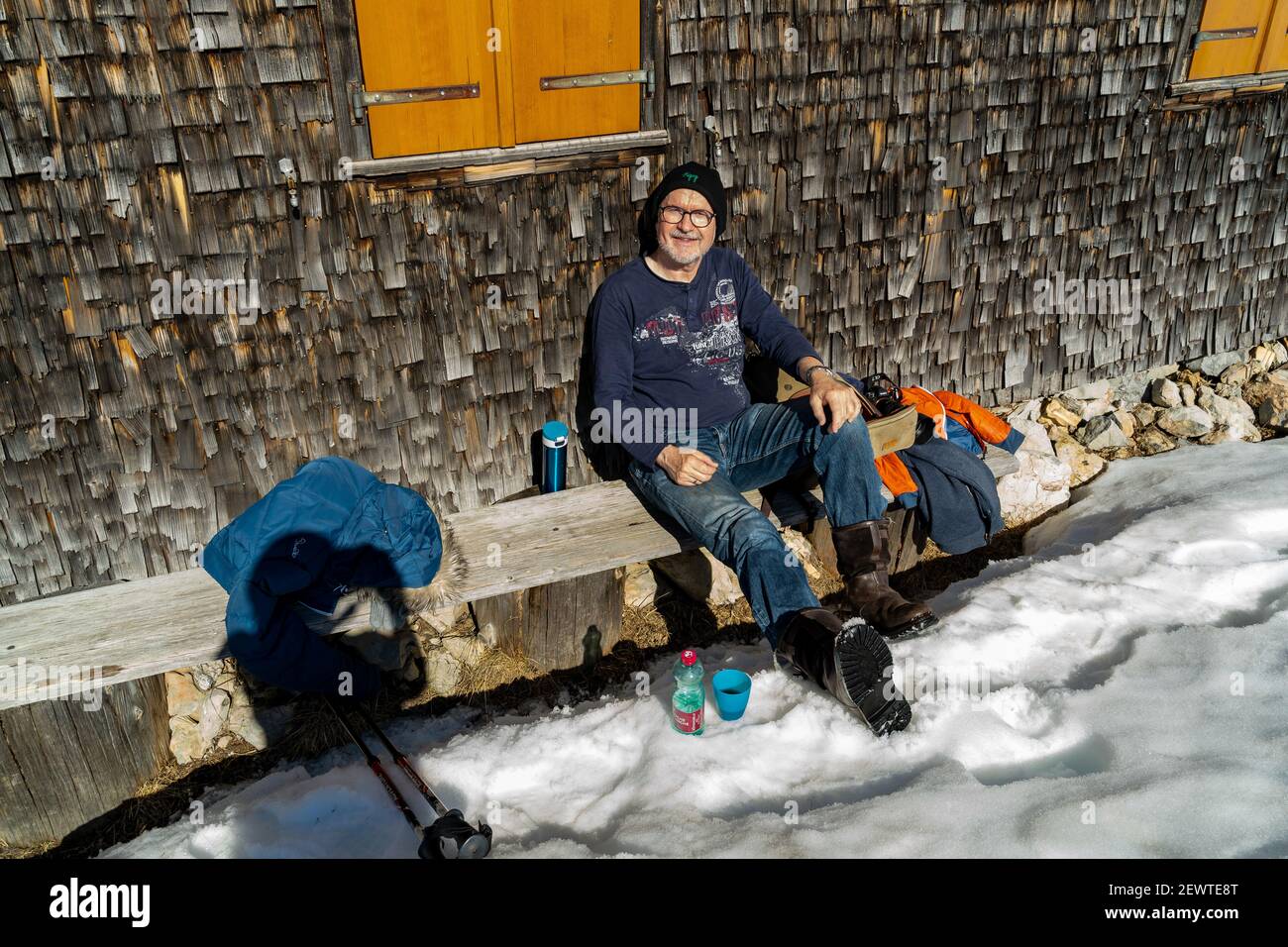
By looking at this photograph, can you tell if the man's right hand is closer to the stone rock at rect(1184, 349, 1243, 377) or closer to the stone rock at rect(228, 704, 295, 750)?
the stone rock at rect(228, 704, 295, 750)

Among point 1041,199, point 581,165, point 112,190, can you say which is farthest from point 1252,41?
point 112,190

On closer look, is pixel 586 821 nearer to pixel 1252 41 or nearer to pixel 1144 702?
pixel 1144 702

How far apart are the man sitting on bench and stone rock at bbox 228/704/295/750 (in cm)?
179

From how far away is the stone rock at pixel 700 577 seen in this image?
4652 millimetres

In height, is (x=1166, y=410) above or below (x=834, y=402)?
below

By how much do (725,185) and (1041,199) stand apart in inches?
73.0

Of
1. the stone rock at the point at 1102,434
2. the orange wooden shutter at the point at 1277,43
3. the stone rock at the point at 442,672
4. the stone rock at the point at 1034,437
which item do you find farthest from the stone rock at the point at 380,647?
the orange wooden shutter at the point at 1277,43

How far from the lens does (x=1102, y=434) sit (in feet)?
18.2

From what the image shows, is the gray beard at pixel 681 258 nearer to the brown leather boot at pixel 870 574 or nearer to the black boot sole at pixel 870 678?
the brown leather boot at pixel 870 574

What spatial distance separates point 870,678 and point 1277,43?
173 inches

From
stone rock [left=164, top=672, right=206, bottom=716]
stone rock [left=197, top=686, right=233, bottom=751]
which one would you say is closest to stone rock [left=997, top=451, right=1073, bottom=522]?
stone rock [left=197, top=686, right=233, bottom=751]

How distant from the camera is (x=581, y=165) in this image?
387cm

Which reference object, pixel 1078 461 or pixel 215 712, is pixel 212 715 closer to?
pixel 215 712

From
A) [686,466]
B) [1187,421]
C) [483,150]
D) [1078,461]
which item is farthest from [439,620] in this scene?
[1187,421]
